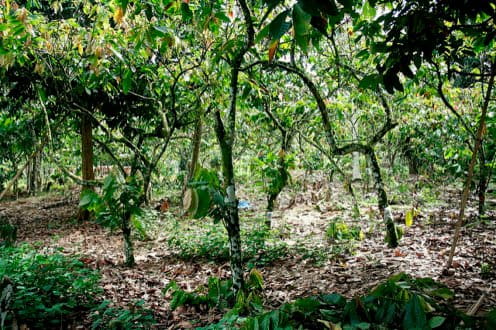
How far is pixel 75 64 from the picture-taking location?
5457 mm

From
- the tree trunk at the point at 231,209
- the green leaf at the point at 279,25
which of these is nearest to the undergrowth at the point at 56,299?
the tree trunk at the point at 231,209

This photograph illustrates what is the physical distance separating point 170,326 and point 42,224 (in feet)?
23.2

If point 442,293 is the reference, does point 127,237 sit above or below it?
below

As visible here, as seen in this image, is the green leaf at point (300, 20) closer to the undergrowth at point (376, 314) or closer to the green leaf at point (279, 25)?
the green leaf at point (279, 25)

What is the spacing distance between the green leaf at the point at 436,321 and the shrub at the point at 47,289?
9.13 ft

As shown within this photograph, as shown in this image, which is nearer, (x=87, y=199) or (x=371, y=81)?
→ (x=371, y=81)

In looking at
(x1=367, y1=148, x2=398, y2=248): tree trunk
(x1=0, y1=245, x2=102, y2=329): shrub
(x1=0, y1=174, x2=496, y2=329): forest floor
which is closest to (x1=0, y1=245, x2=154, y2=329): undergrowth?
(x1=0, y1=245, x2=102, y2=329): shrub

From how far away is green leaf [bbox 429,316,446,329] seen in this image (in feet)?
5.34

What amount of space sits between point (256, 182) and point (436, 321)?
4543mm

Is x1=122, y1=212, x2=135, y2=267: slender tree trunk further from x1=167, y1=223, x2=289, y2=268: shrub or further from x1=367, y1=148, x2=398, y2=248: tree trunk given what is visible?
x1=367, y1=148, x2=398, y2=248: tree trunk

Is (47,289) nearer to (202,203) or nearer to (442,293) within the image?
(202,203)

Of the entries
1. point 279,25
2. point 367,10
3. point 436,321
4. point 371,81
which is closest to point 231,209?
point 371,81

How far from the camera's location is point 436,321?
1.65m

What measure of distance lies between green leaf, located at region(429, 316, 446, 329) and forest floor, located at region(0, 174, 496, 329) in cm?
104
